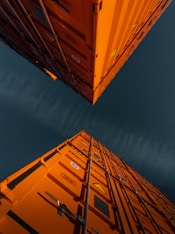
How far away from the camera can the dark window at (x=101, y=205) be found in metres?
3.78

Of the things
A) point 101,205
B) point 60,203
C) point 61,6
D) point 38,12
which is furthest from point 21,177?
point 38,12

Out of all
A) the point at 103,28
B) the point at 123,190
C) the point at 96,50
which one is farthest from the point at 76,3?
the point at 123,190

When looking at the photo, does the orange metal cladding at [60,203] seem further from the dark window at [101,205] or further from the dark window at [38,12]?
the dark window at [38,12]

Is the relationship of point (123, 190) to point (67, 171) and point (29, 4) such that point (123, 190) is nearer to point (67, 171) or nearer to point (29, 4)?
Result: point (67, 171)

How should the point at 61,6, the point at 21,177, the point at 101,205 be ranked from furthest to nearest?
the point at 61,6 → the point at 101,205 → the point at 21,177

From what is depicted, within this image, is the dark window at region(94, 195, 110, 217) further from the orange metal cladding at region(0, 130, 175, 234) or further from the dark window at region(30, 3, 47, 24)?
the dark window at region(30, 3, 47, 24)

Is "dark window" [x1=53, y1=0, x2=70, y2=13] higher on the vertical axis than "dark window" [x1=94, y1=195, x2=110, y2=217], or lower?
higher

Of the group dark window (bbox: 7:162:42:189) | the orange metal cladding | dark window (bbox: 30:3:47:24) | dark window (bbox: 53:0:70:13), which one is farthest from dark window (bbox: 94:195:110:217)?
dark window (bbox: 30:3:47:24)

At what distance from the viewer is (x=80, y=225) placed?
2877 millimetres

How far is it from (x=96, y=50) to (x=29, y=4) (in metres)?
1.73

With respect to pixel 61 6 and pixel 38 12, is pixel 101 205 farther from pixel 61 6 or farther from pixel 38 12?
pixel 38 12

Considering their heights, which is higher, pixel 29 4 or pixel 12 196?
pixel 29 4

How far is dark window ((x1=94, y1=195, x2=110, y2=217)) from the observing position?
3776 millimetres

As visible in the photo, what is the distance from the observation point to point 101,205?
3.92 meters
